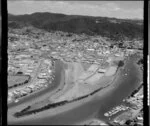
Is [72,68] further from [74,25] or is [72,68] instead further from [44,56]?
[74,25]

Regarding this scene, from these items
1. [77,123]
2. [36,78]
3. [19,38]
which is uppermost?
[19,38]

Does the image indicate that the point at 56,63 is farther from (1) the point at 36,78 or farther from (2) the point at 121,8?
(2) the point at 121,8

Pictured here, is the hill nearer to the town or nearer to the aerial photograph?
the aerial photograph

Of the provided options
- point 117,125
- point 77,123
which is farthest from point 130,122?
point 77,123

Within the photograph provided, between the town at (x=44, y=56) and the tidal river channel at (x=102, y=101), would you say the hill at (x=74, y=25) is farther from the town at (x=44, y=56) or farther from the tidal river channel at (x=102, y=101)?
the tidal river channel at (x=102, y=101)

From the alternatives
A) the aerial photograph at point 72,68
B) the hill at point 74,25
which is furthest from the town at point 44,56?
the hill at point 74,25

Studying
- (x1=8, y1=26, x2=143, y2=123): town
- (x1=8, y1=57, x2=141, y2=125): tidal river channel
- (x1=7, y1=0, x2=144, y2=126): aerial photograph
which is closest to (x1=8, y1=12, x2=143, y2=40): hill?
(x1=7, y1=0, x2=144, y2=126): aerial photograph

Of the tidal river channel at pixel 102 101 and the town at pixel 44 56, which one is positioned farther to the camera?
the town at pixel 44 56

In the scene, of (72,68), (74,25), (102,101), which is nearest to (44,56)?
(72,68)
